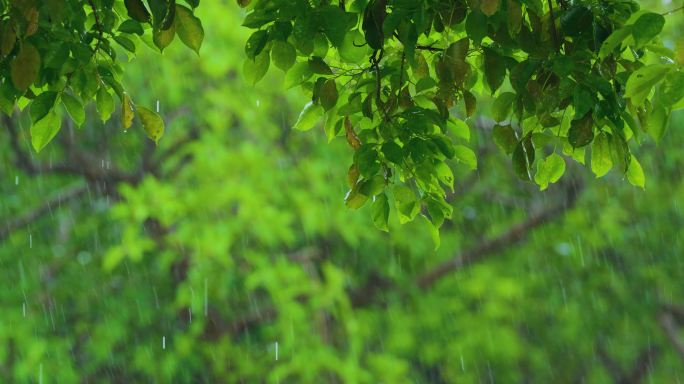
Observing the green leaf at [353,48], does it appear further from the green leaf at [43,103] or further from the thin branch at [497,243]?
the thin branch at [497,243]

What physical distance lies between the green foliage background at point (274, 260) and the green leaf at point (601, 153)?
4.62 m

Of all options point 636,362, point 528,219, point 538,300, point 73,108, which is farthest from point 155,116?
point 636,362

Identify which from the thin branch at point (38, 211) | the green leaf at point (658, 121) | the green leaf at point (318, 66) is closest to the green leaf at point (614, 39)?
the green leaf at point (658, 121)

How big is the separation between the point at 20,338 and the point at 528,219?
351 cm

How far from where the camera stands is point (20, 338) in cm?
682

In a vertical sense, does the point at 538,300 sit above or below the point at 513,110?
below

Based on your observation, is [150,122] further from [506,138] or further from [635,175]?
[635,175]

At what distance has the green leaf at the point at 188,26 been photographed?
172cm

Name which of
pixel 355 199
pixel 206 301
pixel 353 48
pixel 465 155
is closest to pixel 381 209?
pixel 355 199

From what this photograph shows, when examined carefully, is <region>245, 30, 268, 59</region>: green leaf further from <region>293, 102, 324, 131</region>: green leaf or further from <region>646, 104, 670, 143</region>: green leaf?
<region>646, 104, 670, 143</region>: green leaf

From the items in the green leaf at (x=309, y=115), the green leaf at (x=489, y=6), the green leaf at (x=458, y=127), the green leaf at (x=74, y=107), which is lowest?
the green leaf at (x=458, y=127)

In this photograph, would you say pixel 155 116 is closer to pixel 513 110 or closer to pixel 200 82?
pixel 513 110

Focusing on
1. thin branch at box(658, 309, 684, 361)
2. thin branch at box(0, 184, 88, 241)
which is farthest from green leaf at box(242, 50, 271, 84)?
thin branch at box(658, 309, 684, 361)

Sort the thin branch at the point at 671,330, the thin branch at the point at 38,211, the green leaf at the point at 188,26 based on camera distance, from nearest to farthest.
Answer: the green leaf at the point at 188,26, the thin branch at the point at 38,211, the thin branch at the point at 671,330
